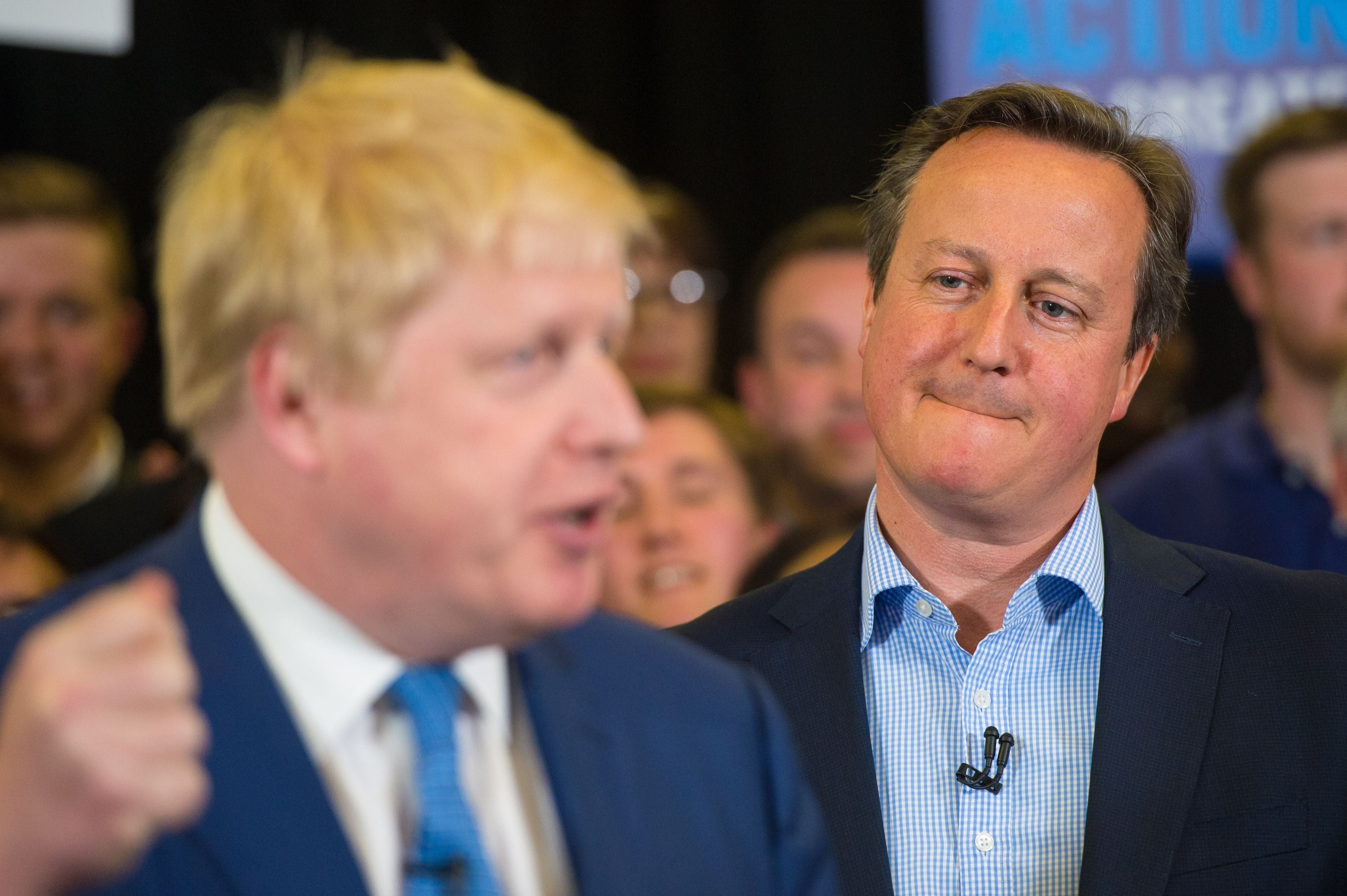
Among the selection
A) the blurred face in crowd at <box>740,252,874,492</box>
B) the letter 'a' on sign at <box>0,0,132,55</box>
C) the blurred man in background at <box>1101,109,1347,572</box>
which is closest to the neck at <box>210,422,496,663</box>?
the blurred face in crowd at <box>740,252,874,492</box>

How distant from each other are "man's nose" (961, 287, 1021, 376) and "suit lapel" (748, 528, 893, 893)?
1.01ft

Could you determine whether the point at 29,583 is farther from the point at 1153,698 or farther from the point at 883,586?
the point at 1153,698

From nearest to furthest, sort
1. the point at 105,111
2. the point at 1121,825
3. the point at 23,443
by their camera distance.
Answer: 1. the point at 1121,825
2. the point at 23,443
3. the point at 105,111

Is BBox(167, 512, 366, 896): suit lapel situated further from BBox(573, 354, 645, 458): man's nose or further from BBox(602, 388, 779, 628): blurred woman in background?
BBox(602, 388, 779, 628): blurred woman in background

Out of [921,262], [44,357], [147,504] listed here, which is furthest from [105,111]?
[921,262]

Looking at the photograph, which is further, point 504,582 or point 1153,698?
point 1153,698

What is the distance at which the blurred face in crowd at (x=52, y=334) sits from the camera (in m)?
3.70

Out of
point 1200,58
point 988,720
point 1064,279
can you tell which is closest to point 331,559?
point 988,720

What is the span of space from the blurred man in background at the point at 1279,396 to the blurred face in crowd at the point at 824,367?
662 millimetres

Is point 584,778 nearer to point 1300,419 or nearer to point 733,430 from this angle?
point 733,430

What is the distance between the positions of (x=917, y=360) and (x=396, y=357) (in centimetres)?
92

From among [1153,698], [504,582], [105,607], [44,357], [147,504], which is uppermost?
[105,607]

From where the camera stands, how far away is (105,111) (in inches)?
197

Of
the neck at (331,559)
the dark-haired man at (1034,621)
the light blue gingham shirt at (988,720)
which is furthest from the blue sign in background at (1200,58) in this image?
the neck at (331,559)
